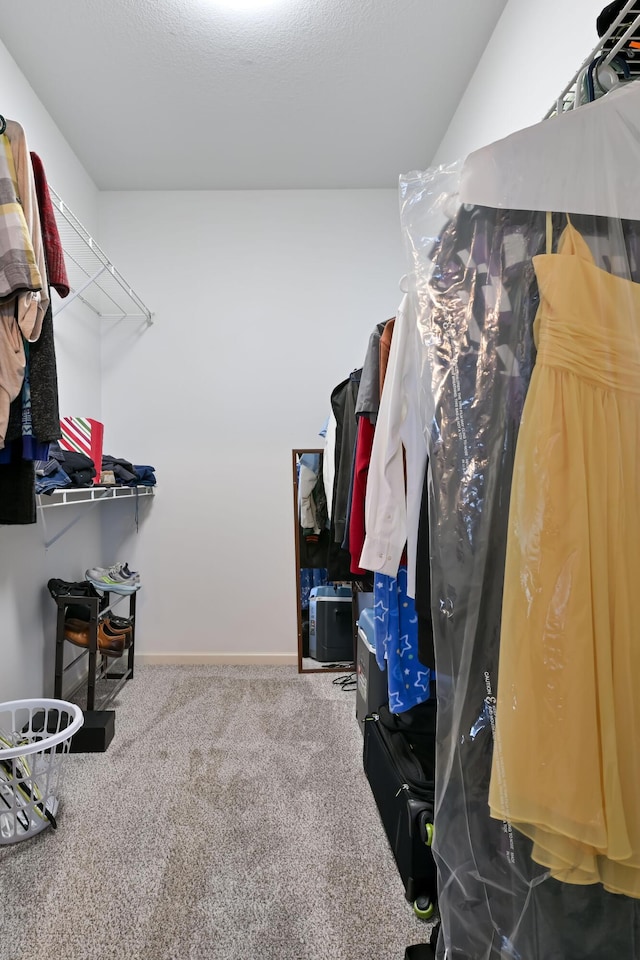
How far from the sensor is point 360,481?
143cm

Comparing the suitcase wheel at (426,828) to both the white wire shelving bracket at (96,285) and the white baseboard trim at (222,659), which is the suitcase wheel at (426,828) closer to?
the white baseboard trim at (222,659)

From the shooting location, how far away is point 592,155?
1.97 feet

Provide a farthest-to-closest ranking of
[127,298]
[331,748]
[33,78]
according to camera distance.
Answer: [127,298] → [33,78] → [331,748]

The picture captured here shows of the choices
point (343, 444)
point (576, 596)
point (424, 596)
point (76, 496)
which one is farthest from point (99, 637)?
point (576, 596)

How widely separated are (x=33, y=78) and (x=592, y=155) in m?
2.47

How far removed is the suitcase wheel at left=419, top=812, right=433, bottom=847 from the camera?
1.10 m

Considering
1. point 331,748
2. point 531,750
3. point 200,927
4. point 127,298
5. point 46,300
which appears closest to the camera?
point 531,750

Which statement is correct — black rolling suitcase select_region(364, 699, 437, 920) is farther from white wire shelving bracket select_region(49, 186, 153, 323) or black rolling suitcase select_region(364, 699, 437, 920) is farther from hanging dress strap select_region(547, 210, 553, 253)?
white wire shelving bracket select_region(49, 186, 153, 323)

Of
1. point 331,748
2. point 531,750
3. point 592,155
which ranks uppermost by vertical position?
point 592,155

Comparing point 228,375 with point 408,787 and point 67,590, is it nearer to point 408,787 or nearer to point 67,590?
point 67,590

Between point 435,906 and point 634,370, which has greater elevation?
point 634,370

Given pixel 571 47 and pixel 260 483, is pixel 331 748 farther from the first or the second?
pixel 571 47

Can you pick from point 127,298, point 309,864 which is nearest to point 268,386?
point 127,298

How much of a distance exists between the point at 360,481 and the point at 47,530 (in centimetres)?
155
